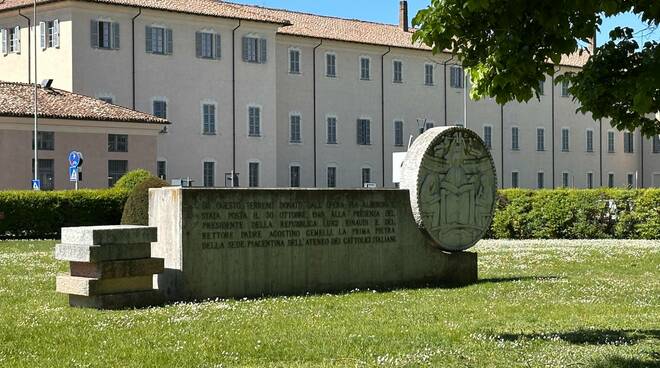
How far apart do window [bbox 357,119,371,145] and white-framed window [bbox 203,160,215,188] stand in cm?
1181

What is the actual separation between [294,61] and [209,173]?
9.53 metres

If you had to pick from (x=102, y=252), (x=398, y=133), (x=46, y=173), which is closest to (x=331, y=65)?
(x=398, y=133)

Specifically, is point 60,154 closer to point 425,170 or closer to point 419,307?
point 425,170

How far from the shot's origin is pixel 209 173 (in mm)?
60625

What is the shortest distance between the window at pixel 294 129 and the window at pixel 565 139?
78.8 feet

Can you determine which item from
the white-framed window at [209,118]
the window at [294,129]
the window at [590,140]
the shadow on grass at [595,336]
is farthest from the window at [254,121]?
the shadow on grass at [595,336]

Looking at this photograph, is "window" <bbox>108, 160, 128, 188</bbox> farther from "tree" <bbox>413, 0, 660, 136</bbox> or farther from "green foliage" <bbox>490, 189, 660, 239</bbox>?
"tree" <bbox>413, 0, 660, 136</bbox>

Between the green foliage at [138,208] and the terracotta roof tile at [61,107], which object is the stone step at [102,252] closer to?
the green foliage at [138,208]

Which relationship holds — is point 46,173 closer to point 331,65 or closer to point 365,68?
point 331,65

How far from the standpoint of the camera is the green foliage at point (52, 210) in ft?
119

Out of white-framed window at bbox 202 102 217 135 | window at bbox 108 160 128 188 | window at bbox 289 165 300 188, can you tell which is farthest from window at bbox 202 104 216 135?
window at bbox 108 160 128 188

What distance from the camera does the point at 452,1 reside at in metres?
9.34

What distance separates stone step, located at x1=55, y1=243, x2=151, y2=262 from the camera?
42.4 ft

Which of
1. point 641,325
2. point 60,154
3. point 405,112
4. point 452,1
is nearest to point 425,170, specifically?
point 641,325
